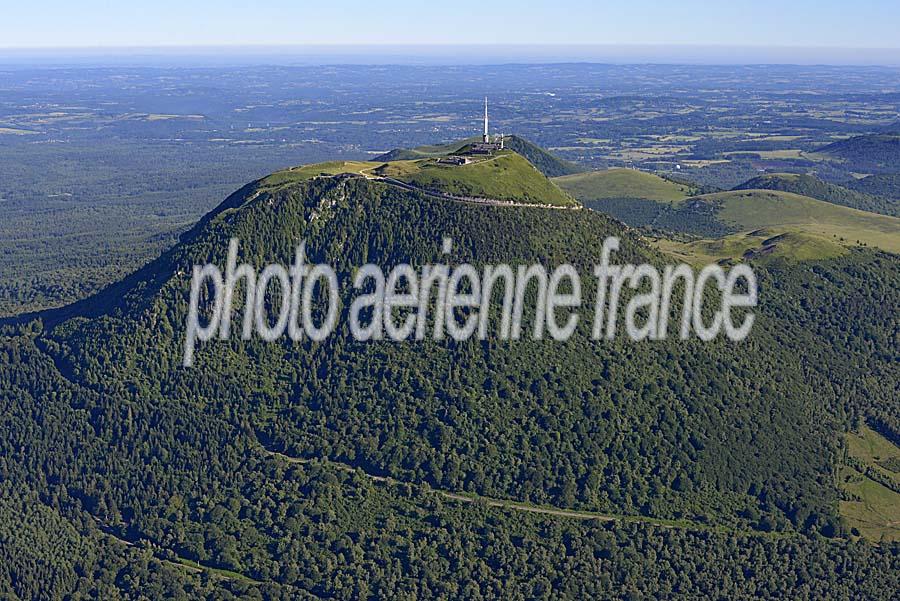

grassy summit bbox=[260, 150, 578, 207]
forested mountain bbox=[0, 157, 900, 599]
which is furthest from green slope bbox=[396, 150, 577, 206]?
forested mountain bbox=[0, 157, 900, 599]

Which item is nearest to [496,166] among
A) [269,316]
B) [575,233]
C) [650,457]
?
[575,233]

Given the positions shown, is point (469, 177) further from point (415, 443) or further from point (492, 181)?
point (415, 443)

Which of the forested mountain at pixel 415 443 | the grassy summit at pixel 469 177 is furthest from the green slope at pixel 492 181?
the forested mountain at pixel 415 443

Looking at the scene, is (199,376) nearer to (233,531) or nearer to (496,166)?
(233,531)

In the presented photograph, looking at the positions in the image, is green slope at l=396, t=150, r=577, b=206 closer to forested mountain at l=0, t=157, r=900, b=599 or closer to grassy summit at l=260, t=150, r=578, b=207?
grassy summit at l=260, t=150, r=578, b=207

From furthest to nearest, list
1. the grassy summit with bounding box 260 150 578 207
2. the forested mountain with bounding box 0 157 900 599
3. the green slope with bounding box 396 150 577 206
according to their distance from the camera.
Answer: the grassy summit with bounding box 260 150 578 207 < the green slope with bounding box 396 150 577 206 < the forested mountain with bounding box 0 157 900 599

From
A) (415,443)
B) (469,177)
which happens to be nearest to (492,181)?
(469,177)

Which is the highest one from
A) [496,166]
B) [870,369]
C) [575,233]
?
[496,166]

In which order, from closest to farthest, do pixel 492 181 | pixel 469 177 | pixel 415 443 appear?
pixel 415 443, pixel 469 177, pixel 492 181
